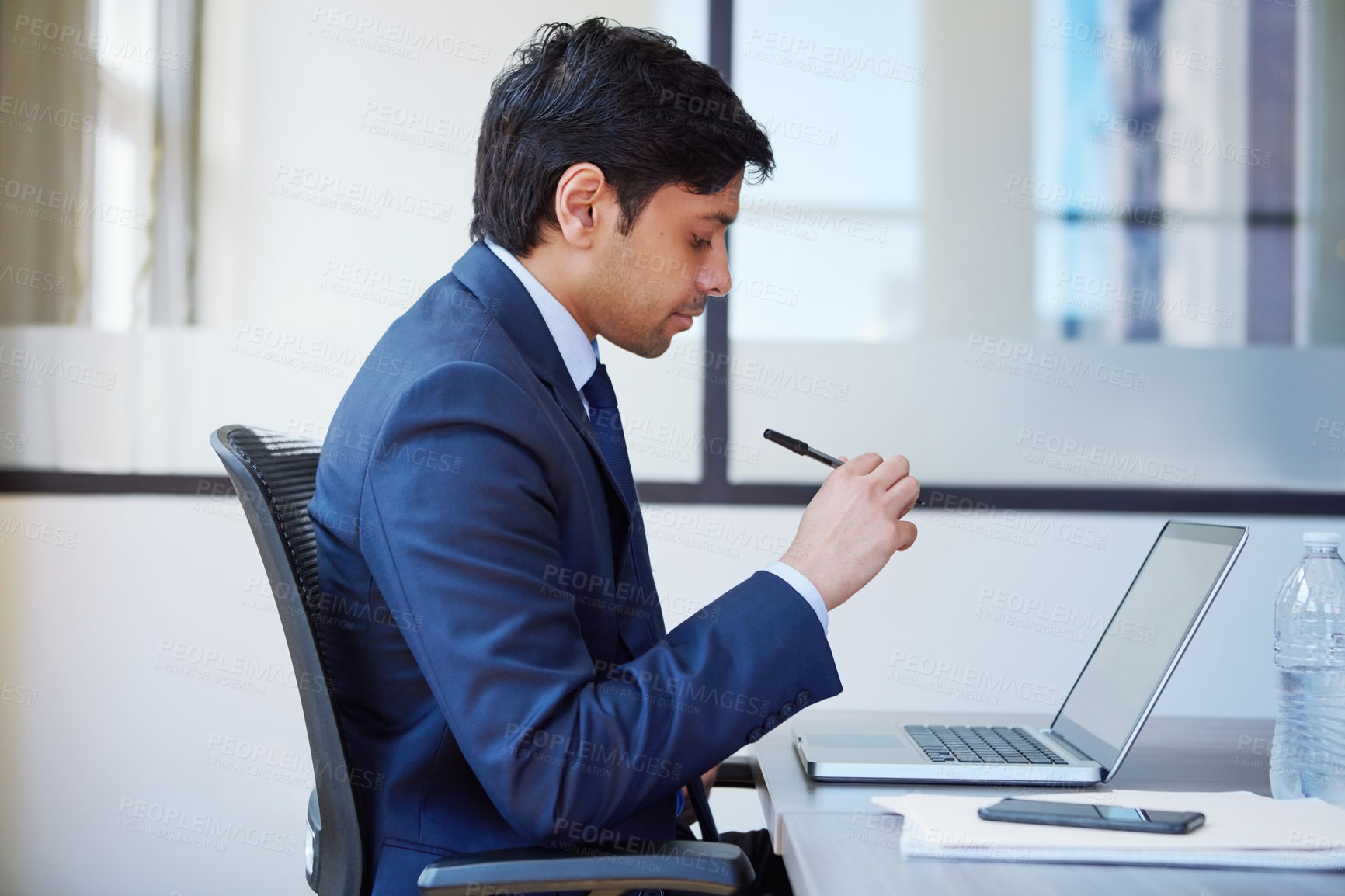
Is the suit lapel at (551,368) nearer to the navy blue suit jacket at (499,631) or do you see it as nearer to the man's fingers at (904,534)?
the navy blue suit jacket at (499,631)

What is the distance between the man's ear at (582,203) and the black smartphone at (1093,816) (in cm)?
74

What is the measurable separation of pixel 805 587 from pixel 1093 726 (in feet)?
1.48

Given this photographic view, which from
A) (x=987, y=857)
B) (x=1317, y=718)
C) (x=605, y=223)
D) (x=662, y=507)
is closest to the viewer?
(x=987, y=857)

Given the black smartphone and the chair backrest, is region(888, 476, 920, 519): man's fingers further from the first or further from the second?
the chair backrest

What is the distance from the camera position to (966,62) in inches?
99.8

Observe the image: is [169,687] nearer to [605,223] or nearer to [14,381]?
[14,381]

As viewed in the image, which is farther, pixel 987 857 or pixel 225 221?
pixel 225 221

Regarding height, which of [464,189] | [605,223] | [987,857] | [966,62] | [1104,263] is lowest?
[987,857]

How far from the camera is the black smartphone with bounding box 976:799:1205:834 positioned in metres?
0.88

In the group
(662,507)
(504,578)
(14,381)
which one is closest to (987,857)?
(504,578)

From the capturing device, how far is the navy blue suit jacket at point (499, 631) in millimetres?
901

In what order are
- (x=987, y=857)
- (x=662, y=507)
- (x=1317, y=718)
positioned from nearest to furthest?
(x=987, y=857), (x=1317, y=718), (x=662, y=507)

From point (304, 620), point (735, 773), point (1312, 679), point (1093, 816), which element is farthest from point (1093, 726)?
point (304, 620)

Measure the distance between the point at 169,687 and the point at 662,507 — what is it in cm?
126
